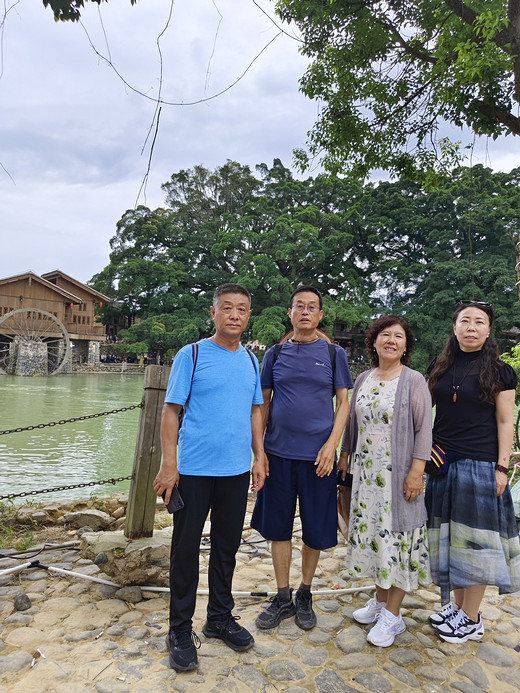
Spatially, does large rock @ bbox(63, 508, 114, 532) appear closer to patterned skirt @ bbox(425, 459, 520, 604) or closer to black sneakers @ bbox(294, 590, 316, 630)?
black sneakers @ bbox(294, 590, 316, 630)

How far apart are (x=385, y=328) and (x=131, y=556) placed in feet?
6.37

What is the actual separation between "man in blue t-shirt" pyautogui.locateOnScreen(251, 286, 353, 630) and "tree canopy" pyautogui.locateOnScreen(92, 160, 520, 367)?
1872 centimetres

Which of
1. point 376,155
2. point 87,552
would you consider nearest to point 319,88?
point 376,155

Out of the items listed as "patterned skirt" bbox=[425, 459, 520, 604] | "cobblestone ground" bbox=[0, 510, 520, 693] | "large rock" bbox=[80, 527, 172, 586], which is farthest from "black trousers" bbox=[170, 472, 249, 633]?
"patterned skirt" bbox=[425, 459, 520, 604]

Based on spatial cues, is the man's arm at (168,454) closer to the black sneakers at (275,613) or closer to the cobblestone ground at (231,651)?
the cobblestone ground at (231,651)

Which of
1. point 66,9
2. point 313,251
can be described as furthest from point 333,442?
point 313,251

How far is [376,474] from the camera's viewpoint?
2.38m

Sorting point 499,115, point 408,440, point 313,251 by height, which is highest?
point 313,251

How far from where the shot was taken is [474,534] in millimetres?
2285

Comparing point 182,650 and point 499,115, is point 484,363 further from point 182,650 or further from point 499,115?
point 499,115

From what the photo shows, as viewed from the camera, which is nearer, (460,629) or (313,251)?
(460,629)

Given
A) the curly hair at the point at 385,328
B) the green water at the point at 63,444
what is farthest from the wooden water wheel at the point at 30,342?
the curly hair at the point at 385,328

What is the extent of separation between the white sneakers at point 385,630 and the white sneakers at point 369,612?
0.15 meters

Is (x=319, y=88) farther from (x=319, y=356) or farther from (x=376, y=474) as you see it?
(x=376, y=474)
